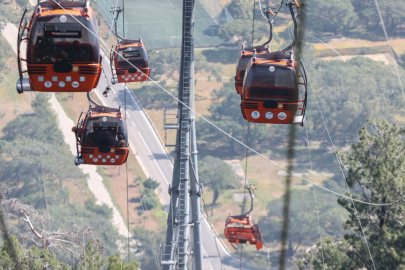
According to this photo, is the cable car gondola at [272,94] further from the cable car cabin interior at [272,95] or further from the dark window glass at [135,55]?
the dark window glass at [135,55]

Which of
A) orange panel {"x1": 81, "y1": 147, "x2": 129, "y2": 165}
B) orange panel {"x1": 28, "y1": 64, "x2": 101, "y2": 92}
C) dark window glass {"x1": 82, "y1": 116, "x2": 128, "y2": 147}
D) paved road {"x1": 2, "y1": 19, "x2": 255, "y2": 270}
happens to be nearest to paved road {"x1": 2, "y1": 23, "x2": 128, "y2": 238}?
paved road {"x1": 2, "y1": 19, "x2": 255, "y2": 270}

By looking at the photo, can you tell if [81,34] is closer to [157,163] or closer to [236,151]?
[157,163]

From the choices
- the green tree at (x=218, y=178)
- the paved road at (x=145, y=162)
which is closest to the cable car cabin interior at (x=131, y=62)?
the paved road at (x=145, y=162)

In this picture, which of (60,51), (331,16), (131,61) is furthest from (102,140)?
(331,16)

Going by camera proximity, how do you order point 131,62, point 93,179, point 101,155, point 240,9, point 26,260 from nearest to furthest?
point 101,155 → point 131,62 → point 26,260 → point 93,179 → point 240,9

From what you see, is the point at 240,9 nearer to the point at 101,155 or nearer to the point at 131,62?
the point at 131,62

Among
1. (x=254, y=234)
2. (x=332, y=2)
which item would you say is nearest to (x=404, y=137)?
(x=332, y=2)

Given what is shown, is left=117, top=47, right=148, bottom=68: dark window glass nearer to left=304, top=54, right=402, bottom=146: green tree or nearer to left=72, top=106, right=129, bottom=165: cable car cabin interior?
left=72, top=106, right=129, bottom=165: cable car cabin interior
